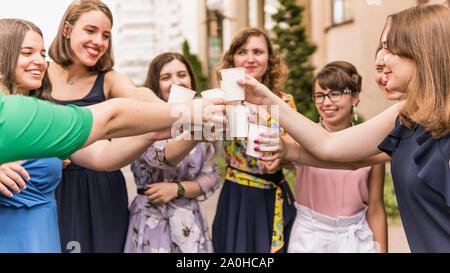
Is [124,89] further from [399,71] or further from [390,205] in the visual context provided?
[390,205]

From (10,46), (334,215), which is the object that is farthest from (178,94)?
(334,215)

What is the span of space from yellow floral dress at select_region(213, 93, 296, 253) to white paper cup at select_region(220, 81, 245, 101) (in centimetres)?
87

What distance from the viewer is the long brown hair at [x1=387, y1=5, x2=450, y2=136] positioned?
1494 millimetres

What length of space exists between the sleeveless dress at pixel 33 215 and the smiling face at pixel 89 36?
745mm

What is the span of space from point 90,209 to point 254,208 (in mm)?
1013

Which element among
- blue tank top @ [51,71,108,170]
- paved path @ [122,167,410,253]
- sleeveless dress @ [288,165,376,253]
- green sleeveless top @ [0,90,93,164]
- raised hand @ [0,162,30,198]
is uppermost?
blue tank top @ [51,71,108,170]

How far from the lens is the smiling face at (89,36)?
2314mm

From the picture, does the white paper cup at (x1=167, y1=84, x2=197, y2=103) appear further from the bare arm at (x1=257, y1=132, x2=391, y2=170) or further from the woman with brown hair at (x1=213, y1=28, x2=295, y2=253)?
the woman with brown hair at (x1=213, y1=28, x2=295, y2=253)

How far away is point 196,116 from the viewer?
1.62 meters

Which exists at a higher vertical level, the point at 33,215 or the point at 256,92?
the point at 256,92

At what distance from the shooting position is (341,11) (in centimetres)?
1083

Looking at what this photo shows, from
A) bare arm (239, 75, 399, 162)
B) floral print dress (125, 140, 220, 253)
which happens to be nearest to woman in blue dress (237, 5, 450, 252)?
bare arm (239, 75, 399, 162)
